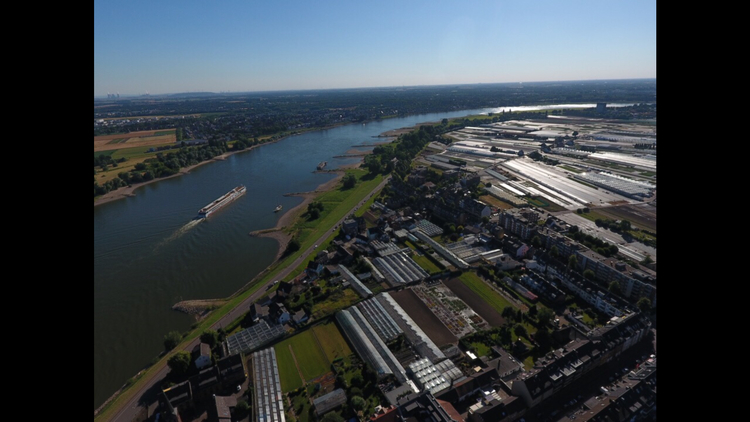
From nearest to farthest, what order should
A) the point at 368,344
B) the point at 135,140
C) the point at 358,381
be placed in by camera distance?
1. the point at 358,381
2. the point at 368,344
3. the point at 135,140

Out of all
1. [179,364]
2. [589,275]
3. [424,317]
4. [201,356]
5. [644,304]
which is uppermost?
[589,275]

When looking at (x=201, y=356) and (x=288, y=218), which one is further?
(x=288, y=218)

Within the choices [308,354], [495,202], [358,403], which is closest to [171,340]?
[308,354]

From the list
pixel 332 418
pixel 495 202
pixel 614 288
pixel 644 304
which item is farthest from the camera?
pixel 495 202

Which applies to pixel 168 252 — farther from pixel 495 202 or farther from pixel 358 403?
pixel 495 202

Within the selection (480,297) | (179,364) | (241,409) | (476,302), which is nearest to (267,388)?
(241,409)

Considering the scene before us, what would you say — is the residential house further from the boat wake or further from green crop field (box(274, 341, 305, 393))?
the boat wake

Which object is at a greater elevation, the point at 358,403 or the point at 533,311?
the point at 533,311

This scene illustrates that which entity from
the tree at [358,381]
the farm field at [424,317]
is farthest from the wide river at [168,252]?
the farm field at [424,317]

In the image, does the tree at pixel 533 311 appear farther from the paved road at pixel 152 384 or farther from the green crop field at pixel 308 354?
the paved road at pixel 152 384
